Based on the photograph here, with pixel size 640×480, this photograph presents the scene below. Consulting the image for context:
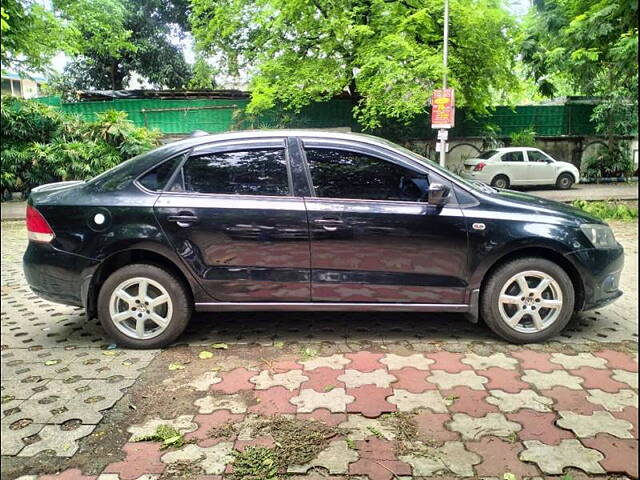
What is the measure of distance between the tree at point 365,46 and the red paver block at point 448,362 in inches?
358

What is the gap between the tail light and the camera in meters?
3.29

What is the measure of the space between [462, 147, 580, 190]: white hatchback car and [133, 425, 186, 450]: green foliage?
13.3m

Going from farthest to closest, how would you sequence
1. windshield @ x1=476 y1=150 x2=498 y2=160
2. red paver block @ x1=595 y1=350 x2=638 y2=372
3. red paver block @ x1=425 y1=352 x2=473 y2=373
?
windshield @ x1=476 y1=150 x2=498 y2=160, red paver block @ x1=425 y1=352 x2=473 y2=373, red paver block @ x1=595 y1=350 x2=638 y2=372

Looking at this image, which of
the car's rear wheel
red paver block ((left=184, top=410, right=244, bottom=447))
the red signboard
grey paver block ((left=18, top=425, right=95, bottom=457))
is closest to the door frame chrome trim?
red paver block ((left=184, top=410, right=244, bottom=447))

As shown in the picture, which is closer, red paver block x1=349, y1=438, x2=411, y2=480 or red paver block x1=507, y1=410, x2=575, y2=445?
red paver block x1=349, y1=438, x2=411, y2=480

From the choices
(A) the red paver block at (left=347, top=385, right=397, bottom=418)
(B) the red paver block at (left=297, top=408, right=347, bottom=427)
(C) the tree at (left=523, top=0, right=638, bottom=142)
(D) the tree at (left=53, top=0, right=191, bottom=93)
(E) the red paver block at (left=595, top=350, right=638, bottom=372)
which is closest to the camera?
(C) the tree at (left=523, top=0, right=638, bottom=142)

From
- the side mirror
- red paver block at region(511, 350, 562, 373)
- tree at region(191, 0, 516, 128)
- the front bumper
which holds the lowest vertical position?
red paver block at region(511, 350, 562, 373)

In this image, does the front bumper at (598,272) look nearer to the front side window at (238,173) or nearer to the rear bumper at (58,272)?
the front side window at (238,173)

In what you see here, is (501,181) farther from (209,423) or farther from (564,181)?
(209,423)

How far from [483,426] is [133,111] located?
13.1m

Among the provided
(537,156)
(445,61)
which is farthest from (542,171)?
(445,61)

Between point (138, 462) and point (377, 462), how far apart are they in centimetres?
104

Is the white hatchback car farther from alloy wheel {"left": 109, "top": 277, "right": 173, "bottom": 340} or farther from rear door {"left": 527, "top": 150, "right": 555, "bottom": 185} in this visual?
alloy wheel {"left": 109, "top": 277, "right": 173, "bottom": 340}

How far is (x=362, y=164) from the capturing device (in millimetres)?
3451
